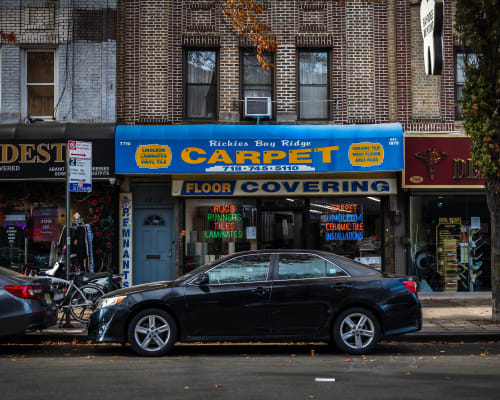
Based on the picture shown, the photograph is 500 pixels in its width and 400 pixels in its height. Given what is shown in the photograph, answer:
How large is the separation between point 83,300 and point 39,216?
452cm

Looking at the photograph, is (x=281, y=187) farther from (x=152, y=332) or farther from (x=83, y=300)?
(x=152, y=332)

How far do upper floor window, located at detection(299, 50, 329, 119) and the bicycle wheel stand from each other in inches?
273

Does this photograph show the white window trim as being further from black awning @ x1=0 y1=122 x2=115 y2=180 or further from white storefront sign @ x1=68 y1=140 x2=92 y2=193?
white storefront sign @ x1=68 y1=140 x2=92 y2=193

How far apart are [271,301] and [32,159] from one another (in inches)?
317

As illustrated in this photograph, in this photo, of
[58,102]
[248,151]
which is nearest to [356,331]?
[248,151]

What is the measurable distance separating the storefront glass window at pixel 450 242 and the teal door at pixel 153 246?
607 cm

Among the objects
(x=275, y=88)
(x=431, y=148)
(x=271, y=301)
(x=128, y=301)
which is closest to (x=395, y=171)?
(x=431, y=148)

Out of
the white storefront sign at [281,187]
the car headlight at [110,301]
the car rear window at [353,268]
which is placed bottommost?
the car headlight at [110,301]

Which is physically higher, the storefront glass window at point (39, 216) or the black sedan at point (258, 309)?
the storefront glass window at point (39, 216)

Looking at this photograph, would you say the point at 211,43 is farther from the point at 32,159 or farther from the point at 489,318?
the point at 489,318

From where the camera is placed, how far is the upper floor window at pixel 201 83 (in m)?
15.4

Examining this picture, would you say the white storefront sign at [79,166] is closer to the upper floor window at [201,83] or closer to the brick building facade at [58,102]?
the brick building facade at [58,102]

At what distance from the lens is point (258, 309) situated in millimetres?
8508

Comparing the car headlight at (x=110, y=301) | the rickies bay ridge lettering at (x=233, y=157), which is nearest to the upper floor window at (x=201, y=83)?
the rickies bay ridge lettering at (x=233, y=157)
